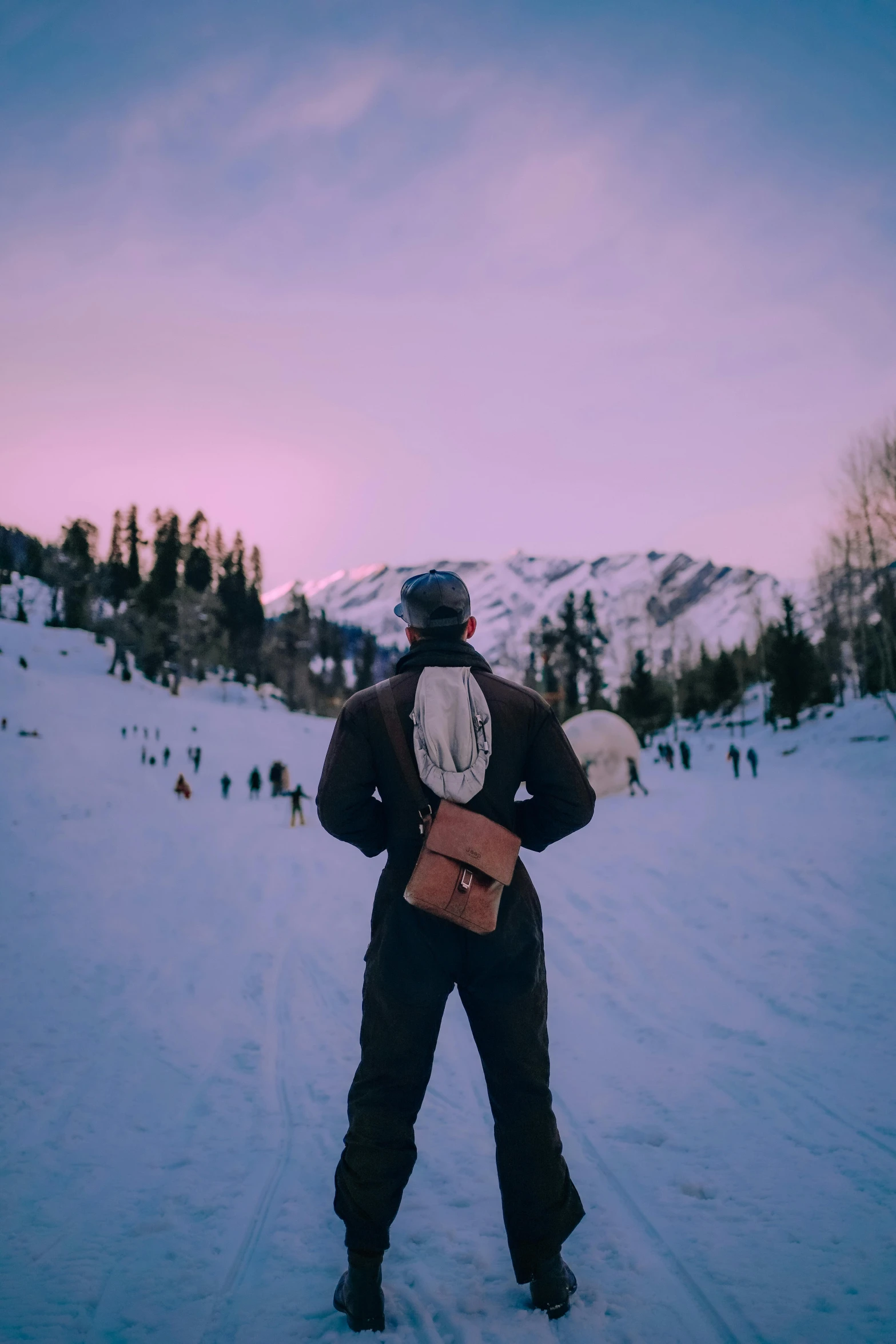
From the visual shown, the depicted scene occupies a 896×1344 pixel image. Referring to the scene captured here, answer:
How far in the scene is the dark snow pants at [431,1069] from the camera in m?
2.20

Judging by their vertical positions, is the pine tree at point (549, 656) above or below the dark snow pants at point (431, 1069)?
above

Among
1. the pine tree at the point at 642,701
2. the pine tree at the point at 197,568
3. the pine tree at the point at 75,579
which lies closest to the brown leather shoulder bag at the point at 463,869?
the pine tree at the point at 642,701

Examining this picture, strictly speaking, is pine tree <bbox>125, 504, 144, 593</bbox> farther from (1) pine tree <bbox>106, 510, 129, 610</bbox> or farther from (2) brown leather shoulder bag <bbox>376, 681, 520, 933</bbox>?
(2) brown leather shoulder bag <bbox>376, 681, 520, 933</bbox>

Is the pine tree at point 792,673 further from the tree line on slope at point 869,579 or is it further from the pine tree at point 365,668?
the pine tree at point 365,668

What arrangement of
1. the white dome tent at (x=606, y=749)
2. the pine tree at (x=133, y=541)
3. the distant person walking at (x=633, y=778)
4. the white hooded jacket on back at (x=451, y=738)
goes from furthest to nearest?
the pine tree at (x=133, y=541) < the white dome tent at (x=606, y=749) < the distant person walking at (x=633, y=778) < the white hooded jacket on back at (x=451, y=738)

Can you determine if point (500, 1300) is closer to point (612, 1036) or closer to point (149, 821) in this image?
point (612, 1036)

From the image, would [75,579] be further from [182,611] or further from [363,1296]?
[363,1296]

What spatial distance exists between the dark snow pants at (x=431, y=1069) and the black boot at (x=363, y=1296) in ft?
0.17

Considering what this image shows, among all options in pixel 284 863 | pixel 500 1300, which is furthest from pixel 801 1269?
pixel 284 863

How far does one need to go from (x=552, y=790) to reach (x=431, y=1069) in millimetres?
1003

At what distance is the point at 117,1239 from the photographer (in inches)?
102

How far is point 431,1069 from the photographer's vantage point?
7.35 feet

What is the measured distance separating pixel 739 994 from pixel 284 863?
848 cm

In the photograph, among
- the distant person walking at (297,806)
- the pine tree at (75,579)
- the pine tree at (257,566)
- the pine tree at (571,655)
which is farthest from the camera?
the pine tree at (257,566)
